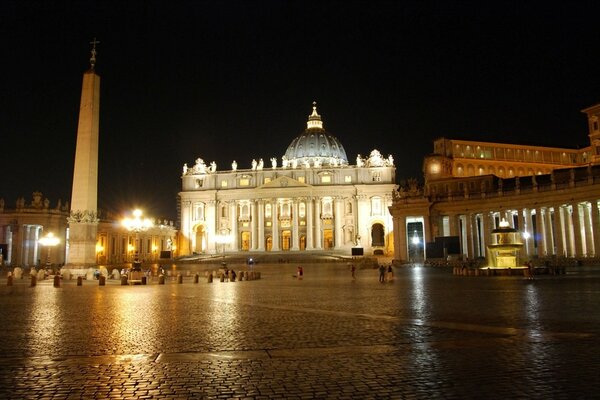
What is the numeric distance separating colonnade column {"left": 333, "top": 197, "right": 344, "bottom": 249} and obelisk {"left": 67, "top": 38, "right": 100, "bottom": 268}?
75.9 meters

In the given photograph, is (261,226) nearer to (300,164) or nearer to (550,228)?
(300,164)

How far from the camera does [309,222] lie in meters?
106

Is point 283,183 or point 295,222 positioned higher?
point 283,183

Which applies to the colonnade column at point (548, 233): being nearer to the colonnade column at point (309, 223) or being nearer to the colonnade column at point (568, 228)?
the colonnade column at point (568, 228)

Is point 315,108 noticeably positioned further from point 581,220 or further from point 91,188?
point 91,188

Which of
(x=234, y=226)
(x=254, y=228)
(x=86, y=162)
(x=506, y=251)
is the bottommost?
(x=506, y=251)

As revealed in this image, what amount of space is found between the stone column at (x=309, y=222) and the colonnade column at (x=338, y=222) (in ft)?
15.1

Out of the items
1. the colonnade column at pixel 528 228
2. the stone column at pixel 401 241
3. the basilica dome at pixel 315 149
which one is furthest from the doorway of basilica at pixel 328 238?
the colonnade column at pixel 528 228

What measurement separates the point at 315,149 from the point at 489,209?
7625 cm

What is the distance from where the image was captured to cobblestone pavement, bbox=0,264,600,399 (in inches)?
264

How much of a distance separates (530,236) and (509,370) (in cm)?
4917

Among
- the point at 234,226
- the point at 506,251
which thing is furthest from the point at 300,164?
the point at 506,251

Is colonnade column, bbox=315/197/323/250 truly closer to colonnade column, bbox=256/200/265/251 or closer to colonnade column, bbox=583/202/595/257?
colonnade column, bbox=256/200/265/251

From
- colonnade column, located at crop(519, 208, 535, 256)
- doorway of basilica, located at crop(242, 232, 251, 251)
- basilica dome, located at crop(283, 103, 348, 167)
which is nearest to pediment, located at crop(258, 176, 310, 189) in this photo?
doorway of basilica, located at crop(242, 232, 251, 251)
